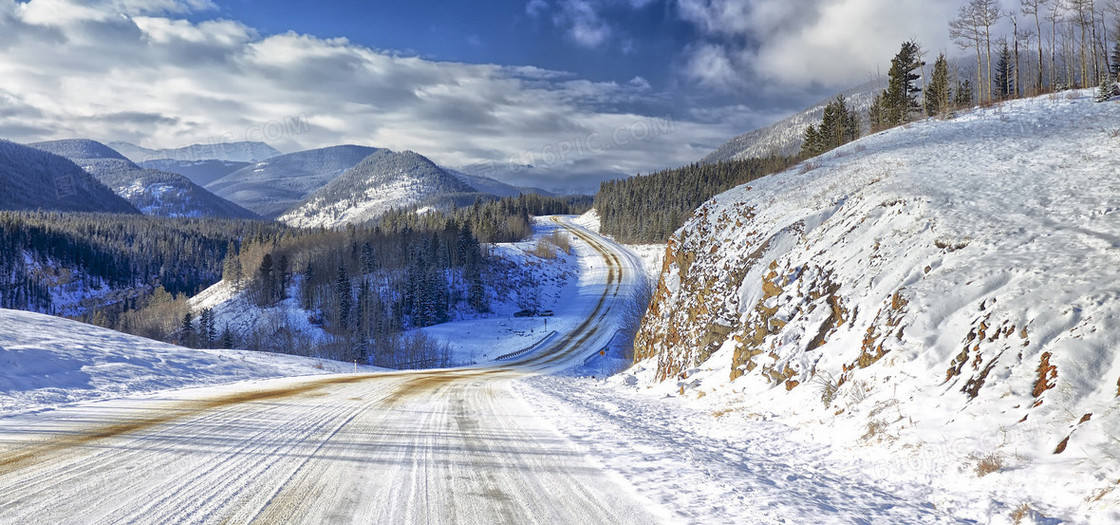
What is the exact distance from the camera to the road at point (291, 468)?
14.2 ft

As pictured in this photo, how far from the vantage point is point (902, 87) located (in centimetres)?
5031

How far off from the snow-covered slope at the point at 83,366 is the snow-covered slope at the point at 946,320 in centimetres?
1267

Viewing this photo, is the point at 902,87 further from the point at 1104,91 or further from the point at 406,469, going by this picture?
the point at 406,469

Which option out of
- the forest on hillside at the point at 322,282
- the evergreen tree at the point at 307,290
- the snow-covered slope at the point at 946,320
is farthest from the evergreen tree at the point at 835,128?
the evergreen tree at the point at 307,290

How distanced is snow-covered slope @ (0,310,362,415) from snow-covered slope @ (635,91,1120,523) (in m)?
12.7

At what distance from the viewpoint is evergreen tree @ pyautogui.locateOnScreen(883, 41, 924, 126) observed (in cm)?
4688

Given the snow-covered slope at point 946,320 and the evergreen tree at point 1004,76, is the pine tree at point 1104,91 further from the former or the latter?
the evergreen tree at point 1004,76

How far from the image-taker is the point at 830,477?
5.99m

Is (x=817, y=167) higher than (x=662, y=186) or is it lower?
lower

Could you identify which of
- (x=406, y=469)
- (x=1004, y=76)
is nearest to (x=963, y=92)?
(x=1004, y=76)

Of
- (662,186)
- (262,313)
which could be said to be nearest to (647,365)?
(262,313)

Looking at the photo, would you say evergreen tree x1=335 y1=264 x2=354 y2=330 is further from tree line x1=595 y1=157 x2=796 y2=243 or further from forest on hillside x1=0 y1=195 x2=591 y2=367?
tree line x1=595 y1=157 x2=796 y2=243

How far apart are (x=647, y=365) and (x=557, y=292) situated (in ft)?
244

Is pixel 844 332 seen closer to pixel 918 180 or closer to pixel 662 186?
pixel 918 180
